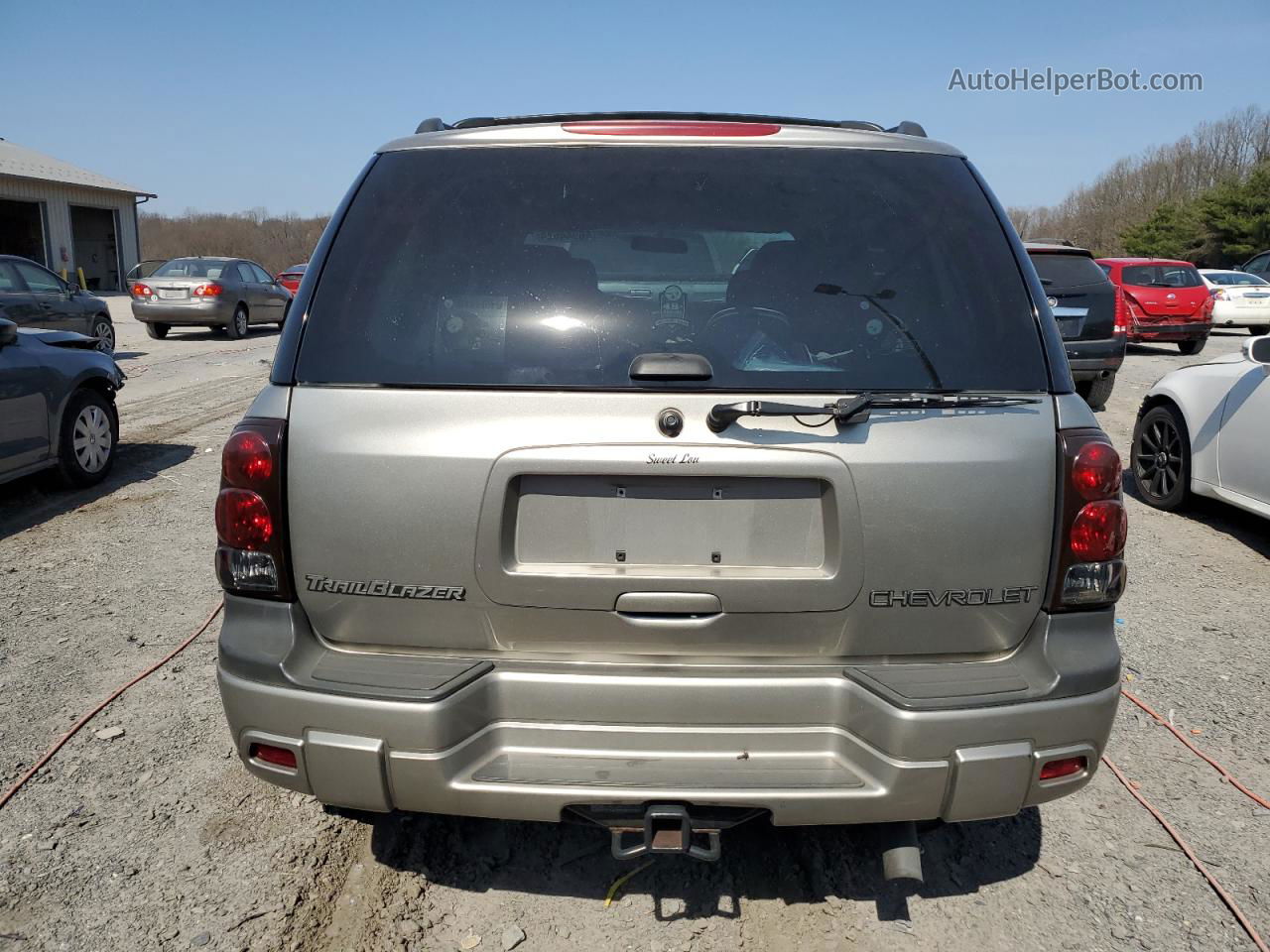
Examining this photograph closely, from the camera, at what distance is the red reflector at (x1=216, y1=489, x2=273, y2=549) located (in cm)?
225

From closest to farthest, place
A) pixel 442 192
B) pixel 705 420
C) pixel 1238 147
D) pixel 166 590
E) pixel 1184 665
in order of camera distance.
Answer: pixel 705 420
pixel 442 192
pixel 1184 665
pixel 166 590
pixel 1238 147

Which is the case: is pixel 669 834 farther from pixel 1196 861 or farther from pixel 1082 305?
pixel 1082 305

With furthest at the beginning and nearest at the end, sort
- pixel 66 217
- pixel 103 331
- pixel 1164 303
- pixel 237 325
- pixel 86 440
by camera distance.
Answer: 1. pixel 66 217
2. pixel 237 325
3. pixel 1164 303
4. pixel 103 331
5. pixel 86 440

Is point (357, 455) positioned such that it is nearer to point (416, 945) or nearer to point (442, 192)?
point (442, 192)

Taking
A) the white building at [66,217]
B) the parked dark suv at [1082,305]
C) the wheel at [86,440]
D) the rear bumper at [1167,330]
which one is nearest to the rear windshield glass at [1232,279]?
the rear bumper at [1167,330]

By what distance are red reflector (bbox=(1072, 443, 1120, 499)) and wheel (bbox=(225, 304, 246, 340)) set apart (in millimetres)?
19893

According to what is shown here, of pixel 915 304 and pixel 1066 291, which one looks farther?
pixel 1066 291

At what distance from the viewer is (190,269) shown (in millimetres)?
19438

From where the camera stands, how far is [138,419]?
10172 millimetres

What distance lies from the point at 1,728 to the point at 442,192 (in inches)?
108

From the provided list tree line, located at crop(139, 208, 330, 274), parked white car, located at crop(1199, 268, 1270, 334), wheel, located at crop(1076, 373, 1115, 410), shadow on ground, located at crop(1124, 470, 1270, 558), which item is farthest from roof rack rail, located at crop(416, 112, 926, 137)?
tree line, located at crop(139, 208, 330, 274)

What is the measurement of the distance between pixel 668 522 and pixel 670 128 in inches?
42.3

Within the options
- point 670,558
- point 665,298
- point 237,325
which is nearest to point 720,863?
point 670,558

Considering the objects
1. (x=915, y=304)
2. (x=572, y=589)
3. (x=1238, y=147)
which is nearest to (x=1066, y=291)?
Result: (x=915, y=304)
